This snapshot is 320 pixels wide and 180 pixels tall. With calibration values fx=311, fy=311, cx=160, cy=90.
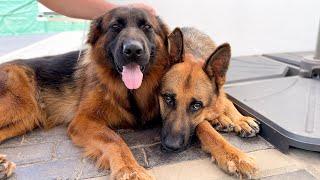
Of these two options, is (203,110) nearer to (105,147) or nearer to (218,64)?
(218,64)

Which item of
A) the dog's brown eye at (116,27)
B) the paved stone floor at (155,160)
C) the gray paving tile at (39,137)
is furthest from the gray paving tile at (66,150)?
the dog's brown eye at (116,27)

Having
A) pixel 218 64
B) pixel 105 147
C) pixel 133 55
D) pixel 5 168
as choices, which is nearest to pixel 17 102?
pixel 5 168

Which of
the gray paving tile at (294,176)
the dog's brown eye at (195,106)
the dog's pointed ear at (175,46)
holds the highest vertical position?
the dog's pointed ear at (175,46)

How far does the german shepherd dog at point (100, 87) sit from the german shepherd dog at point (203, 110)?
0.16m

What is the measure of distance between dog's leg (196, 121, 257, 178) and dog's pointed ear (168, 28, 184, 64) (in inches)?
20.5

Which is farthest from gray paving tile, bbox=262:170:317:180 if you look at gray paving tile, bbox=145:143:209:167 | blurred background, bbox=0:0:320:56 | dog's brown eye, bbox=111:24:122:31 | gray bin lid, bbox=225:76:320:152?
blurred background, bbox=0:0:320:56

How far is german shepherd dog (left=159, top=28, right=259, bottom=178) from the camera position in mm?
1676

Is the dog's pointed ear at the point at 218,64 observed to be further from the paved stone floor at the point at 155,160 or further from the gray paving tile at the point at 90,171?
the gray paving tile at the point at 90,171

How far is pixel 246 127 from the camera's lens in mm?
2031

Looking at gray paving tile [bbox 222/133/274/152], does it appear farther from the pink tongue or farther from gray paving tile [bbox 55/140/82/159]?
gray paving tile [bbox 55/140/82/159]

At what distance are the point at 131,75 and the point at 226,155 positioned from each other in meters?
0.73

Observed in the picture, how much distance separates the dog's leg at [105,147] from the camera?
1.52 meters

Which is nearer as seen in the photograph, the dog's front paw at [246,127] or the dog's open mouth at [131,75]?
the dog's open mouth at [131,75]

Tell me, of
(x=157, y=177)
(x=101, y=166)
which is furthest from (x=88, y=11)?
(x=157, y=177)
